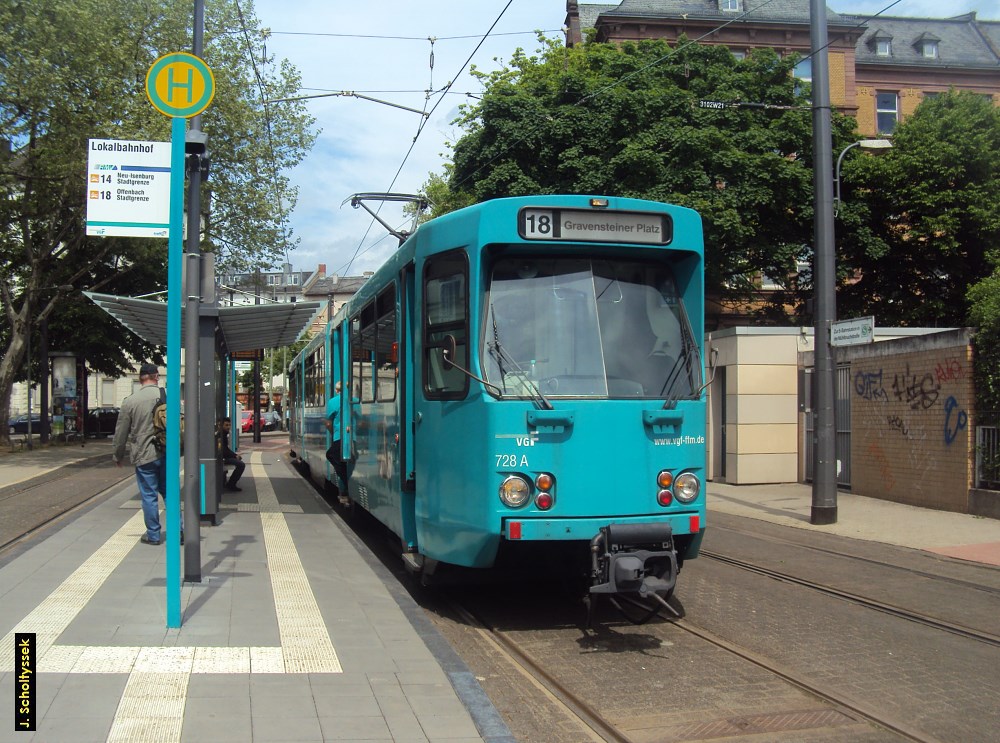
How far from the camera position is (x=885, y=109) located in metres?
45.6

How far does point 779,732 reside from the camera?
4.77 meters

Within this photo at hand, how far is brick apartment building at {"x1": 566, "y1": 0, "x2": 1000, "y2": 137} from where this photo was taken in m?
38.7

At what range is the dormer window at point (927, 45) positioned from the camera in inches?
1845

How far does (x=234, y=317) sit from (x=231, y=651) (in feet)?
24.8

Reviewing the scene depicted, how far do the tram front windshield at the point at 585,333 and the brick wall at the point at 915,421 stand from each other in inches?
351

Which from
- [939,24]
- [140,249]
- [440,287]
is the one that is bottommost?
[440,287]

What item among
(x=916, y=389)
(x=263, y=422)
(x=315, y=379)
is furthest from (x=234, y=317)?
(x=263, y=422)

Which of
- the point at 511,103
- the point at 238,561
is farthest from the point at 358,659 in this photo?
the point at 511,103

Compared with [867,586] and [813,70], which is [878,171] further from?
[867,586]

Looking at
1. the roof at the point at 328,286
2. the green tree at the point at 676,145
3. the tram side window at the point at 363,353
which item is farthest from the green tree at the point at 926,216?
the roof at the point at 328,286

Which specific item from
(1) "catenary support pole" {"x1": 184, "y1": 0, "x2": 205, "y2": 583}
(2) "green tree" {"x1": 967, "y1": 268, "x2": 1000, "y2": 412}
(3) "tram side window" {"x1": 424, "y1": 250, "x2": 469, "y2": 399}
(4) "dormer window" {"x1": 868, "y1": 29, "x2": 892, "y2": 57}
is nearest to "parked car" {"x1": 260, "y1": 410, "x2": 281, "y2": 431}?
(4) "dormer window" {"x1": 868, "y1": 29, "x2": 892, "y2": 57}

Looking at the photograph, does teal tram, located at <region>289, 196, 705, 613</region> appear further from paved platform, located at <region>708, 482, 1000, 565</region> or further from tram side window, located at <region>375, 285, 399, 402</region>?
paved platform, located at <region>708, 482, 1000, 565</region>

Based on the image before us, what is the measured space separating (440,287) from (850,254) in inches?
980

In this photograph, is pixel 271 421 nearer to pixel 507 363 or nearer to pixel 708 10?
pixel 708 10
